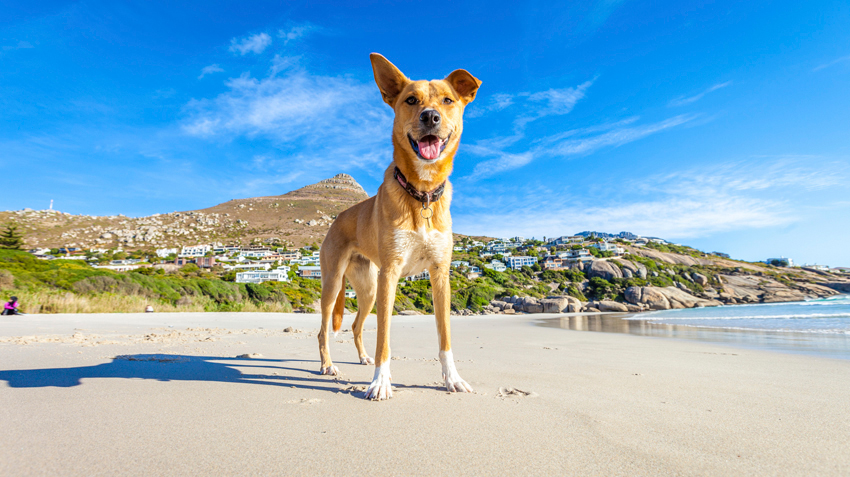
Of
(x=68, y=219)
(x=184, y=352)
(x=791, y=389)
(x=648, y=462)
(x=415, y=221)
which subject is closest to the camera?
(x=648, y=462)

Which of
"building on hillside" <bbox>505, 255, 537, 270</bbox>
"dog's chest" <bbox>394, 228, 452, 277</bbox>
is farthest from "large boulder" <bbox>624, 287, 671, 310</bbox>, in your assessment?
"dog's chest" <bbox>394, 228, 452, 277</bbox>

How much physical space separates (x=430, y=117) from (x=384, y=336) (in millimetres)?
1765

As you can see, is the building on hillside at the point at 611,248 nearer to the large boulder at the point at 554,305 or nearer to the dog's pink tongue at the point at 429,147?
the large boulder at the point at 554,305

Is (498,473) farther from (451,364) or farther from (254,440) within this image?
(451,364)

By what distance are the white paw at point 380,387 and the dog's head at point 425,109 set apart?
165 centimetres

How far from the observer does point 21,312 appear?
407 inches

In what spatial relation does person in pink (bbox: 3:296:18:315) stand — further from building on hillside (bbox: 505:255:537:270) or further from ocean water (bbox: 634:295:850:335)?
building on hillside (bbox: 505:255:537:270)

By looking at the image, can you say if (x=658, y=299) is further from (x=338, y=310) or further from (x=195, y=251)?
(x=195, y=251)

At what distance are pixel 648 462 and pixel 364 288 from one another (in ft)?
11.0

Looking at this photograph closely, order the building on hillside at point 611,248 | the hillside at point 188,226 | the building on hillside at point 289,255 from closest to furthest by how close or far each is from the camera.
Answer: the building on hillside at point 289,255, the hillside at point 188,226, the building on hillside at point 611,248

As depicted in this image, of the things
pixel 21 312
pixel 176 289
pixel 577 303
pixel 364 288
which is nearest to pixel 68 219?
pixel 176 289

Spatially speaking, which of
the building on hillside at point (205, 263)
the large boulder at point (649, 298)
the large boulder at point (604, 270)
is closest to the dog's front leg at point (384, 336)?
the large boulder at point (649, 298)

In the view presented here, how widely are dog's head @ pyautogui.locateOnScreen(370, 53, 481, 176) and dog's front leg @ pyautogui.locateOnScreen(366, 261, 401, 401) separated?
0.93 m

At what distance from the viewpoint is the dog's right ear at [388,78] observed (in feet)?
10.6
